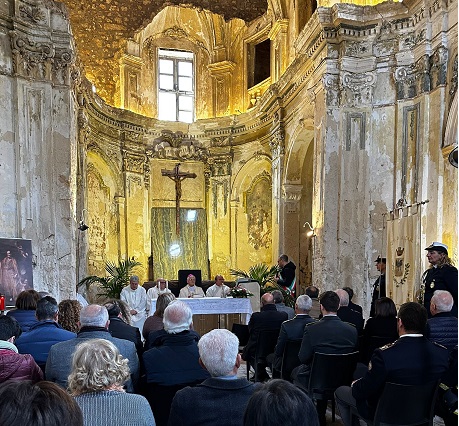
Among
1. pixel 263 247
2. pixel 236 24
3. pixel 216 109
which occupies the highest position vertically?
pixel 236 24

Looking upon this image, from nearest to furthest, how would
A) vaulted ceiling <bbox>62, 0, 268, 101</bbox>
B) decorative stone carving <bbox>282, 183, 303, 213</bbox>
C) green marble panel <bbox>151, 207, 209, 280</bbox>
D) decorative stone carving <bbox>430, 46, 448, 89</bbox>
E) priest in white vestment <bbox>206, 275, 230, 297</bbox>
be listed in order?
1. decorative stone carving <bbox>430, 46, 448, 89</bbox>
2. priest in white vestment <bbox>206, 275, 230, 297</bbox>
3. decorative stone carving <bbox>282, 183, 303, 213</bbox>
4. vaulted ceiling <bbox>62, 0, 268, 101</bbox>
5. green marble panel <bbox>151, 207, 209, 280</bbox>

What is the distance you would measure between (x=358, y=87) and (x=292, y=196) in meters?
4.40

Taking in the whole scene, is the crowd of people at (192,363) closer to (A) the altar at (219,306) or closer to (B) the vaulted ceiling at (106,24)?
(A) the altar at (219,306)

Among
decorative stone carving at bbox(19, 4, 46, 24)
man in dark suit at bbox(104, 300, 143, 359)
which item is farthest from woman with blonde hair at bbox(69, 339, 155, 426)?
decorative stone carving at bbox(19, 4, 46, 24)

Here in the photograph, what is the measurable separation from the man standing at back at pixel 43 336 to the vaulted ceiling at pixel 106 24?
44.2ft

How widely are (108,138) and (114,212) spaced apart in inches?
89.5

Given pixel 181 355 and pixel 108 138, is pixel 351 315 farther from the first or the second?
pixel 108 138

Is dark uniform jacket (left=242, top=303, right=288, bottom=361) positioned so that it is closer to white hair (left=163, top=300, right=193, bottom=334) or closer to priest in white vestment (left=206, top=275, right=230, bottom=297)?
white hair (left=163, top=300, right=193, bottom=334)

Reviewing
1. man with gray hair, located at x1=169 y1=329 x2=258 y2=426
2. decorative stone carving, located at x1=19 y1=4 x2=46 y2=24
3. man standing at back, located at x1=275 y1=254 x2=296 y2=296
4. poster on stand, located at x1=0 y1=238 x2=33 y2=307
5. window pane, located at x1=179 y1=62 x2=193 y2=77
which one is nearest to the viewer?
man with gray hair, located at x1=169 y1=329 x2=258 y2=426

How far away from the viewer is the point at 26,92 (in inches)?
417

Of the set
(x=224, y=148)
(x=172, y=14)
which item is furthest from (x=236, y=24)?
(x=224, y=148)

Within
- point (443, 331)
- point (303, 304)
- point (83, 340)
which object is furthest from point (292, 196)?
point (83, 340)

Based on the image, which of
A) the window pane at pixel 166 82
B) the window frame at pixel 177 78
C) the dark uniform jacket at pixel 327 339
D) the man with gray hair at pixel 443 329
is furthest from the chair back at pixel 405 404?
the window pane at pixel 166 82

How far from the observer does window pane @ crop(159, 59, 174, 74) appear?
18516 millimetres
